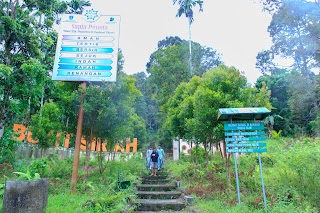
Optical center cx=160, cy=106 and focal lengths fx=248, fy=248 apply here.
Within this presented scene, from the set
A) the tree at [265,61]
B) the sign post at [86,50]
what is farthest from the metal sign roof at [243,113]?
the tree at [265,61]

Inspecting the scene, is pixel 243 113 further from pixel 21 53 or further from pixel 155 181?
pixel 21 53

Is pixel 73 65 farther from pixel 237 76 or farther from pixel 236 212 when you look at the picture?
pixel 236 212

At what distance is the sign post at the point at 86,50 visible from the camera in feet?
25.3

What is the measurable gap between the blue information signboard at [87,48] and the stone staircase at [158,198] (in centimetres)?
375

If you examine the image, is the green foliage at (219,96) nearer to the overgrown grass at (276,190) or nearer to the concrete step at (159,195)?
the overgrown grass at (276,190)

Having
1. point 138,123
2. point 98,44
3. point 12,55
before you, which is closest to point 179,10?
point 138,123

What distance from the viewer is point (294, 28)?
1594 cm

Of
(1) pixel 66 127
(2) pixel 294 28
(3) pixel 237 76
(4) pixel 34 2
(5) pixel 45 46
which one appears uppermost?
(2) pixel 294 28

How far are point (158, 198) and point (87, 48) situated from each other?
203 inches

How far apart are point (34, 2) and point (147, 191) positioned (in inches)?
267

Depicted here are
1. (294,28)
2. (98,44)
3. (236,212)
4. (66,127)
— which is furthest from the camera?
(294,28)

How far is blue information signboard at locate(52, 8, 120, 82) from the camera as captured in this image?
772 centimetres

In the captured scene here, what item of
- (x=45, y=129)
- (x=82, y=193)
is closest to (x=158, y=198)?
(x=82, y=193)

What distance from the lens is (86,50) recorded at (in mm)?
7836
